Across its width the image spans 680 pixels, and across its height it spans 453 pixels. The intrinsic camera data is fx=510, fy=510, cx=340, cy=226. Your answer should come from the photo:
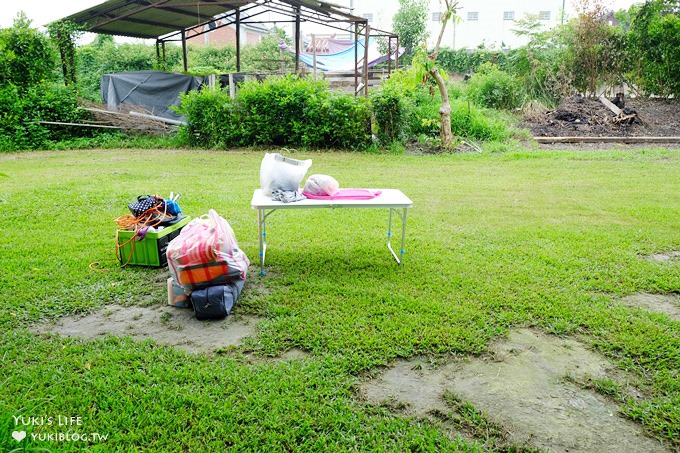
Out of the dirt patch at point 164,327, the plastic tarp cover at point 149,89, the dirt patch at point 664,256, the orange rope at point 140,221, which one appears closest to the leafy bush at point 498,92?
the plastic tarp cover at point 149,89

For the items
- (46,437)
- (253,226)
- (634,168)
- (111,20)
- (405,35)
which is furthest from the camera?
(405,35)

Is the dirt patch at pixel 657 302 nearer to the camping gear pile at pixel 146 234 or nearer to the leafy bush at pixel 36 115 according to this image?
the camping gear pile at pixel 146 234

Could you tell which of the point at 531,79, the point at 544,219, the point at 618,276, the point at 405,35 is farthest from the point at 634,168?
the point at 405,35

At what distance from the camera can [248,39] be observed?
37.7 m

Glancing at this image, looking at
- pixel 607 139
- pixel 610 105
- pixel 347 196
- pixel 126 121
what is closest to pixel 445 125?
pixel 607 139

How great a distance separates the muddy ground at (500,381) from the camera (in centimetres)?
222

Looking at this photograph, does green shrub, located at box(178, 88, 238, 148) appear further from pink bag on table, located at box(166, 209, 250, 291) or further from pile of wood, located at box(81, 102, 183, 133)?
pink bag on table, located at box(166, 209, 250, 291)

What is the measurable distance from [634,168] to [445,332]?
701cm

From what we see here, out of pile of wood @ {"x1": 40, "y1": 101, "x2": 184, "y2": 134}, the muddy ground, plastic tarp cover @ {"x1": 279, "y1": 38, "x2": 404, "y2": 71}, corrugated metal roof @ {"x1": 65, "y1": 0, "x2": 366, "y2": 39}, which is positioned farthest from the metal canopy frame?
the muddy ground

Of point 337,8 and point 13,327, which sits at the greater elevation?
point 337,8

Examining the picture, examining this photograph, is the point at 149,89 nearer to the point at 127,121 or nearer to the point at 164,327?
the point at 127,121

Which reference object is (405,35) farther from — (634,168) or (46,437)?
(46,437)

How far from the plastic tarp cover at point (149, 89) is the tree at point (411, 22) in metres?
15.0

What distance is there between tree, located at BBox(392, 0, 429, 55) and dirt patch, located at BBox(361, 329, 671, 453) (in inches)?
953
